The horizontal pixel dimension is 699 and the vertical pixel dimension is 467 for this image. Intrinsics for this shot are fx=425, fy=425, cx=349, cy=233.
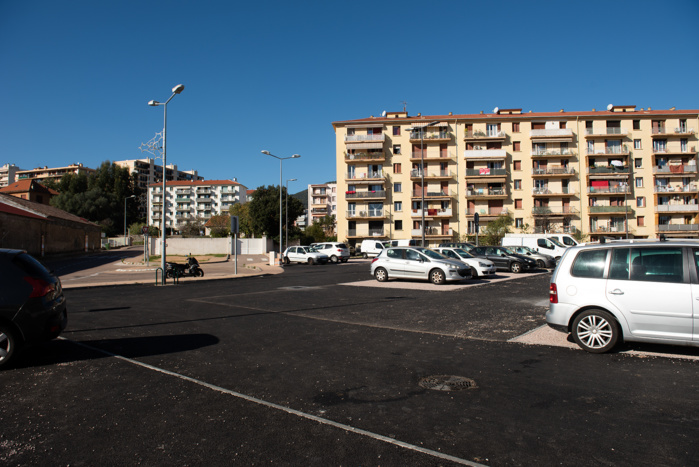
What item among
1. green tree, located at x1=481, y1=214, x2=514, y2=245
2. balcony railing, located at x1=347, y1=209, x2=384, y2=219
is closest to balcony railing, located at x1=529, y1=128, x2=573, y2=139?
green tree, located at x1=481, y1=214, x2=514, y2=245

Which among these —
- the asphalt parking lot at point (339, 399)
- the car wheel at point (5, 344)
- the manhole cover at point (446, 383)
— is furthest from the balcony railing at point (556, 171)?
the car wheel at point (5, 344)

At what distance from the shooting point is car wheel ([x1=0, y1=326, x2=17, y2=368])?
17.8ft

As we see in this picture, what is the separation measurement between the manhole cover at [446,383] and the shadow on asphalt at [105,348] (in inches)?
145

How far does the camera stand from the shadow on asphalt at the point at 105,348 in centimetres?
604

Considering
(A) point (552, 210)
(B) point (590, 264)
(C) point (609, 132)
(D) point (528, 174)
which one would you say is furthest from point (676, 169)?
(B) point (590, 264)

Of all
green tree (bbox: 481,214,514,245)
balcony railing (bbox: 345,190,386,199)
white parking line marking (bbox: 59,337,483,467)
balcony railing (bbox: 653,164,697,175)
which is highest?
balcony railing (bbox: 653,164,697,175)

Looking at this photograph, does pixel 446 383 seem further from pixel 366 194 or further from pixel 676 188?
pixel 676 188

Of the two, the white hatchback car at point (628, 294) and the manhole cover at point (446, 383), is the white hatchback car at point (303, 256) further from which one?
the manhole cover at point (446, 383)

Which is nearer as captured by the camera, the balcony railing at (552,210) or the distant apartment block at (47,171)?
the balcony railing at (552,210)

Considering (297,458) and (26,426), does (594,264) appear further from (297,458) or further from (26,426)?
(26,426)

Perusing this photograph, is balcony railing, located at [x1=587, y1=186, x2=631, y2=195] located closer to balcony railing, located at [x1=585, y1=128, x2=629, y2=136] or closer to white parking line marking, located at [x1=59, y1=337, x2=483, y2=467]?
balcony railing, located at [x1=585, y1=128, x2=629, y2=136]

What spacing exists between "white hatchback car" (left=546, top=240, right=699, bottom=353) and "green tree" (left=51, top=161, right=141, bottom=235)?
284ft

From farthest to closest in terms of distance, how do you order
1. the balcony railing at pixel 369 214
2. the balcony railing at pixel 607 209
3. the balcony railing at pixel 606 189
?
1. the balcony railing at pixel 369 214
2. the balcony railing at pixel 606 189
3. the balcony railing at pixel 607 209

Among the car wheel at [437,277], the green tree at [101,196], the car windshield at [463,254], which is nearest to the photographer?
the car wheel at [437,277]
